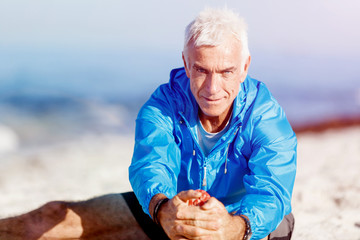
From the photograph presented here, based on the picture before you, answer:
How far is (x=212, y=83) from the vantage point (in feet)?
6.84

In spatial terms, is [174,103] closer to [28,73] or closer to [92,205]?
[92,205]

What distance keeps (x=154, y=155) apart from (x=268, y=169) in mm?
574

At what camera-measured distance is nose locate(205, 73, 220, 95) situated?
208cm

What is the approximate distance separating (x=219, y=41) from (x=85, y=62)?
16364 millimetres

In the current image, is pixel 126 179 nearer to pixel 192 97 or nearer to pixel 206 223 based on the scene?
pixel 192 97

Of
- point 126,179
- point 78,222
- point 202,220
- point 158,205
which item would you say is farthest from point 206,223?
point 126,179

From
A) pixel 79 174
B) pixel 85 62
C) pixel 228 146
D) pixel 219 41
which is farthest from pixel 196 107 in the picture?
pixel 85 62

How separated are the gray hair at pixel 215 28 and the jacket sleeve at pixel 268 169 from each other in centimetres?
35

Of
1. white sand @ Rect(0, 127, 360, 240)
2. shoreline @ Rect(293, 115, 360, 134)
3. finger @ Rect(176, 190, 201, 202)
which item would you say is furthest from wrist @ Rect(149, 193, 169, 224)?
shoreline @ Rect(293, 115, 360, 134)

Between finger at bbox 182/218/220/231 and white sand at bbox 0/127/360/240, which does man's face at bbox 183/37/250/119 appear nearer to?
finger at bbox 182/218/220/231

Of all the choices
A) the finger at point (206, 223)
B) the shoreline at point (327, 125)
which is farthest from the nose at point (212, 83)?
the shoreline at point (327, 125)

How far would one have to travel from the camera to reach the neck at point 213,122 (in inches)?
91.0

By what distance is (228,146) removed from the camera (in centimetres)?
221

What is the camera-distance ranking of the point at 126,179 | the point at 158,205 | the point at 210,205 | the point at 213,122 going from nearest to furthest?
the point at 210,205 < the point at 158,205 < the point at 213,122 < the point at 126,179
